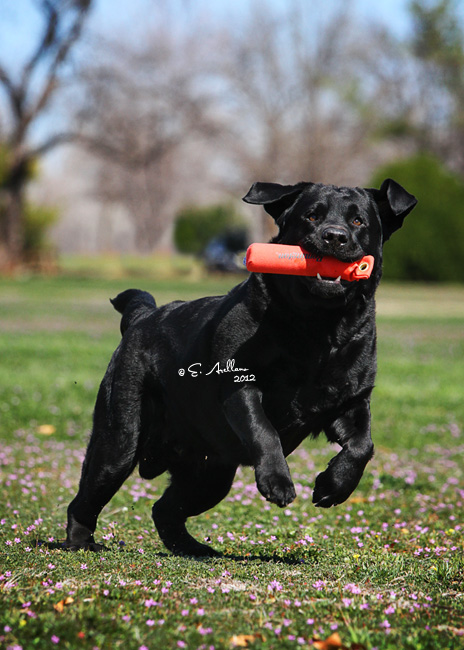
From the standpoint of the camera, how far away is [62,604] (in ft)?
10.9

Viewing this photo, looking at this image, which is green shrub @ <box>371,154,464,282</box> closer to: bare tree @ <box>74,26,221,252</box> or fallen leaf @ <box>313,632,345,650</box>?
bare tree @ <box>74,26,221,252</box>

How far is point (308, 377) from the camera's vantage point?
163 inches

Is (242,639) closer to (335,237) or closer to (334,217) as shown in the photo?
(335,237)

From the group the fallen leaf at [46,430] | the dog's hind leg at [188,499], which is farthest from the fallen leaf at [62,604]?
the fallen leaf at [46,430]

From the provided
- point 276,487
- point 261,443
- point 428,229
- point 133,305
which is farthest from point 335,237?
point 428,229

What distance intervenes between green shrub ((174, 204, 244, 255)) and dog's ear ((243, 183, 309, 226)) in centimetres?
5495

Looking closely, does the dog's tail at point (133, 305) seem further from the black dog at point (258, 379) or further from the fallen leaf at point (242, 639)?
the fallen leaf at point (242, 639)

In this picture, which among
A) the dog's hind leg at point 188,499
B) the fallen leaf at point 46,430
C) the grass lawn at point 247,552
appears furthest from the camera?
the fallen leaf at point 46,430

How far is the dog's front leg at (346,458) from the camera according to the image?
13.6 feet

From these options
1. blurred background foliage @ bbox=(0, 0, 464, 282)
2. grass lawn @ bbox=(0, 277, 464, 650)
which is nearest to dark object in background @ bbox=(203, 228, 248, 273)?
blurred background foliage @ bbox=(0, 0, 464, 282)

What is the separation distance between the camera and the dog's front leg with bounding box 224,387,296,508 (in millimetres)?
3850

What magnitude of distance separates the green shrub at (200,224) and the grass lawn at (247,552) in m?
48.2

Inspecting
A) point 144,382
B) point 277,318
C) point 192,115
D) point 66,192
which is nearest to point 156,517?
point 144,382

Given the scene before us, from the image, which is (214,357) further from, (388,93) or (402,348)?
(388,93)
